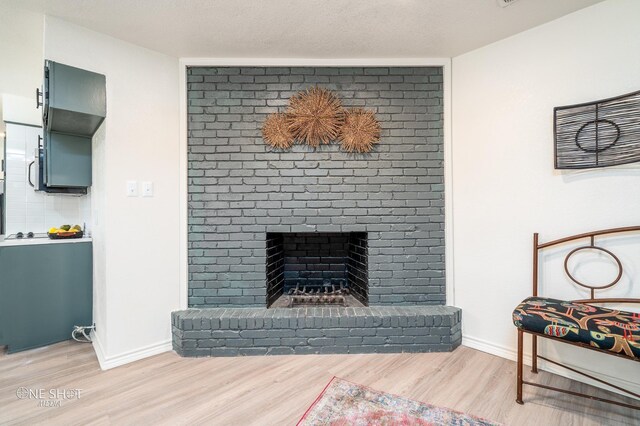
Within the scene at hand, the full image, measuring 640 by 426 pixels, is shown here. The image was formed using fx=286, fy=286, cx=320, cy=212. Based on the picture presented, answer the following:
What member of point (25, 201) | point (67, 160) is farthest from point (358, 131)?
point (25, 201)

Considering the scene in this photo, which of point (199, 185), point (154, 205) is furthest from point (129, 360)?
point (199, 185)

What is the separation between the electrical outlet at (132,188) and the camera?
6.68 ft

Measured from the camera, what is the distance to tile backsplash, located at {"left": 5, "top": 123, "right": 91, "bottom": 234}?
279 cm

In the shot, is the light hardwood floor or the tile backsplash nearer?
the light hardwood floor

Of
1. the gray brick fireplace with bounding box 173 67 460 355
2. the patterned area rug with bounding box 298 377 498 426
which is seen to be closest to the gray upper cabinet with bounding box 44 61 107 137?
the gray brick fireplace with bounding box 173 67 460 355

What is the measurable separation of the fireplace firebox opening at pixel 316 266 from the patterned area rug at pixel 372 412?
89 cm

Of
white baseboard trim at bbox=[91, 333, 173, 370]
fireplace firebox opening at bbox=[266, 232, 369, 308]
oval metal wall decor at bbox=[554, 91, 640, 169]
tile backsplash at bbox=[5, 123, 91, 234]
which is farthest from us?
tile backsplash at bbox=[5, 123, 91, 234]

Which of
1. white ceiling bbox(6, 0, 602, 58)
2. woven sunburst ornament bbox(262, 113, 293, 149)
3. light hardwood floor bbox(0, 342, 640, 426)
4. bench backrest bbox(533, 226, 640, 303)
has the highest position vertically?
white ceiling bbox(6, 0, 602, 58)

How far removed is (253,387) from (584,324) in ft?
5.89

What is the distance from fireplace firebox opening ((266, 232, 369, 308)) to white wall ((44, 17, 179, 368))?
0.86 m

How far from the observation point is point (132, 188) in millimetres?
2049

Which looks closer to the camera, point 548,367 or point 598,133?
point 598,133

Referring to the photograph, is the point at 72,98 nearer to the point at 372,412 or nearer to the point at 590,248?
the point at 372,412

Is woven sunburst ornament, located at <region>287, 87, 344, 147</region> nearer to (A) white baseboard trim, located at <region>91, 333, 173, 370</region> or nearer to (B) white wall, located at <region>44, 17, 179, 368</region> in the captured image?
(B) white wall, located at <region>44, 17, 179, 368</region>
